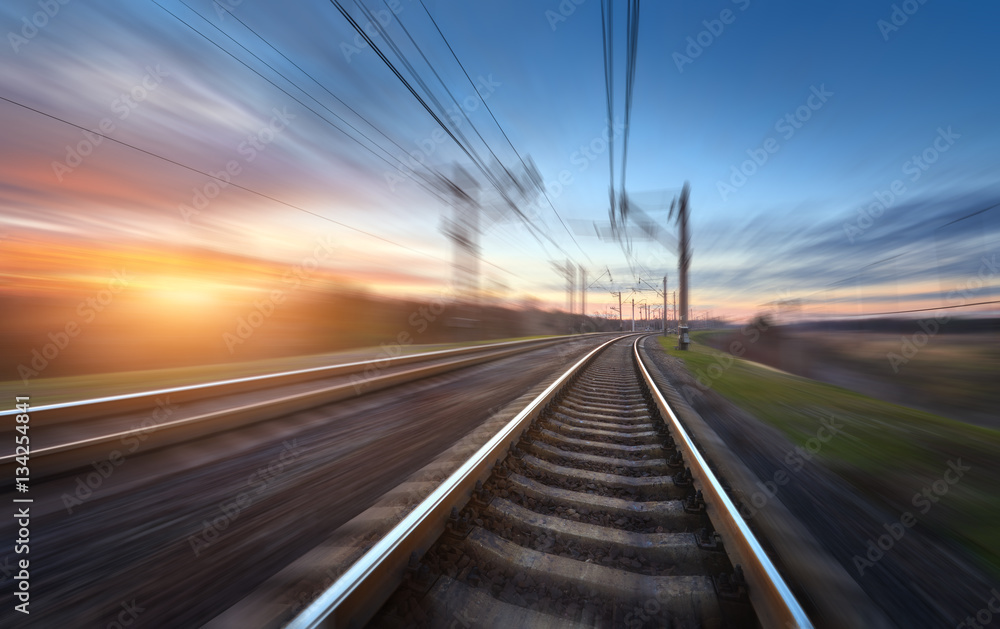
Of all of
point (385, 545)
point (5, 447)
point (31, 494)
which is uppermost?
point (385, 545)

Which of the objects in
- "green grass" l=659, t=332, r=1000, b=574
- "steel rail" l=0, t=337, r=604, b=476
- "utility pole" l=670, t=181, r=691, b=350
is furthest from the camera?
"utility pole" l=670, t=181, r=691, b=350

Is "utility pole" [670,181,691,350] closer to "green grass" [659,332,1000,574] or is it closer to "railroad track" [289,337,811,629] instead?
"green grass" [659,332,1000,574]

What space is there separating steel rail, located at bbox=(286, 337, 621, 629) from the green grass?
3406 mm

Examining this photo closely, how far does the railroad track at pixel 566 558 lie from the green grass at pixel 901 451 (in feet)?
5.80

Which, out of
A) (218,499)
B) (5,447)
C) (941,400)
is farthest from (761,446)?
(5,447)

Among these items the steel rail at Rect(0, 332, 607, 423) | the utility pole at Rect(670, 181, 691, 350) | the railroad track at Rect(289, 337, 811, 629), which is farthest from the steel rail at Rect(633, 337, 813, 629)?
the utility pole at Rect(670, 181, 691, 350)

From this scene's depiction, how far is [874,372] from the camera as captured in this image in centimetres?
957

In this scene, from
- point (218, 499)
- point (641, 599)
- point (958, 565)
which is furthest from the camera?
point (218, 499)

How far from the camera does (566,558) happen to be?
6.61 ft

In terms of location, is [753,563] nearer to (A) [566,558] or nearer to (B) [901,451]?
(A) [566,558]

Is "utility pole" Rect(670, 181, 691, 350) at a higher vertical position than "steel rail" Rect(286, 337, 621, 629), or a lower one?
higher

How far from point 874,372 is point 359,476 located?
512 inches

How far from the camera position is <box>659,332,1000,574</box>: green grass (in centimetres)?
276

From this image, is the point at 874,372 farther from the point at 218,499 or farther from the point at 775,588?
the point at 218,499
